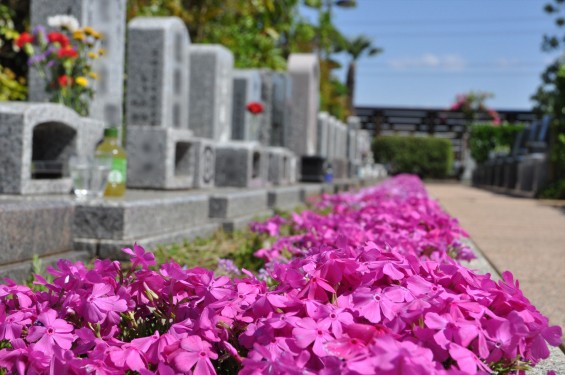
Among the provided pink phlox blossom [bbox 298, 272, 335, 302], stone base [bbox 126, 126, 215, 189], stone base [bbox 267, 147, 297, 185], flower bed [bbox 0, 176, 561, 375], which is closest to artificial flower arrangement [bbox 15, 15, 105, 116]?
stone base [bbox 126, 126, 215, 189]

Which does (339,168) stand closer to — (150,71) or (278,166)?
(278,166)

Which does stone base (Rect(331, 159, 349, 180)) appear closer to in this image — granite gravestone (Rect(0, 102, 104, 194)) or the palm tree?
granite gravestone (Rect(0, 102, 104, 194))

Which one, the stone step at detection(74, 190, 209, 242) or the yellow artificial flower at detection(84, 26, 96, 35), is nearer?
the stone step at detection(74, 190, 209, 242)

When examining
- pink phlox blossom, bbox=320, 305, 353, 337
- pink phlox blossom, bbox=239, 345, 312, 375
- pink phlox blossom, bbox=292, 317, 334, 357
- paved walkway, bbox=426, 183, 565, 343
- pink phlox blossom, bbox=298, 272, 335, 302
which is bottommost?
paved walkway, bbox=426, 183, 565, 343

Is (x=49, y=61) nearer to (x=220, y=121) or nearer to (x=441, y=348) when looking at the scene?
(x=220, y=121)

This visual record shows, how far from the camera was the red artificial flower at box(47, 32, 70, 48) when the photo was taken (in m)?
5.66

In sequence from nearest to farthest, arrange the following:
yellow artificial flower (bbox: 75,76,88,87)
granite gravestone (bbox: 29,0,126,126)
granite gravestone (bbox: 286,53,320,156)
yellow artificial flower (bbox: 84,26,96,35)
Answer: yellow artificial flower (bbox: 84,26,96,35), yellow artificial flower (bbox: 75,76,88,87), granite gravestone (bbox: 29,0,126,126), granite gravestone (bbox: 286,53,320,156)

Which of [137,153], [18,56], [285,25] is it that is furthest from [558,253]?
[285,25]

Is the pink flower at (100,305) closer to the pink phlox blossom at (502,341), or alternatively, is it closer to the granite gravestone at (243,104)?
the pink phlox blossom at (502,341)

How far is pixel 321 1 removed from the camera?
25984 mm

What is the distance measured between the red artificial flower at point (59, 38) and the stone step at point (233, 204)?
5.36ft

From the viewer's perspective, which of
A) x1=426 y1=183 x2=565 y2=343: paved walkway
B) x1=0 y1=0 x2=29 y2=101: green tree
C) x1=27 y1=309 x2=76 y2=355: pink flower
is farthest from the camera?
x1=0 y1=0 x2=29 y2=101: green tree

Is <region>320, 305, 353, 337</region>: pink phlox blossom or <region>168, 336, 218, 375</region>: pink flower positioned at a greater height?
<region>320, 305, 353, 337</region>: pink phlox blossom

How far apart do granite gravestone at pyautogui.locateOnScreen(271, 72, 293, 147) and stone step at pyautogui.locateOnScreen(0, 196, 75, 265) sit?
7.39 metres
